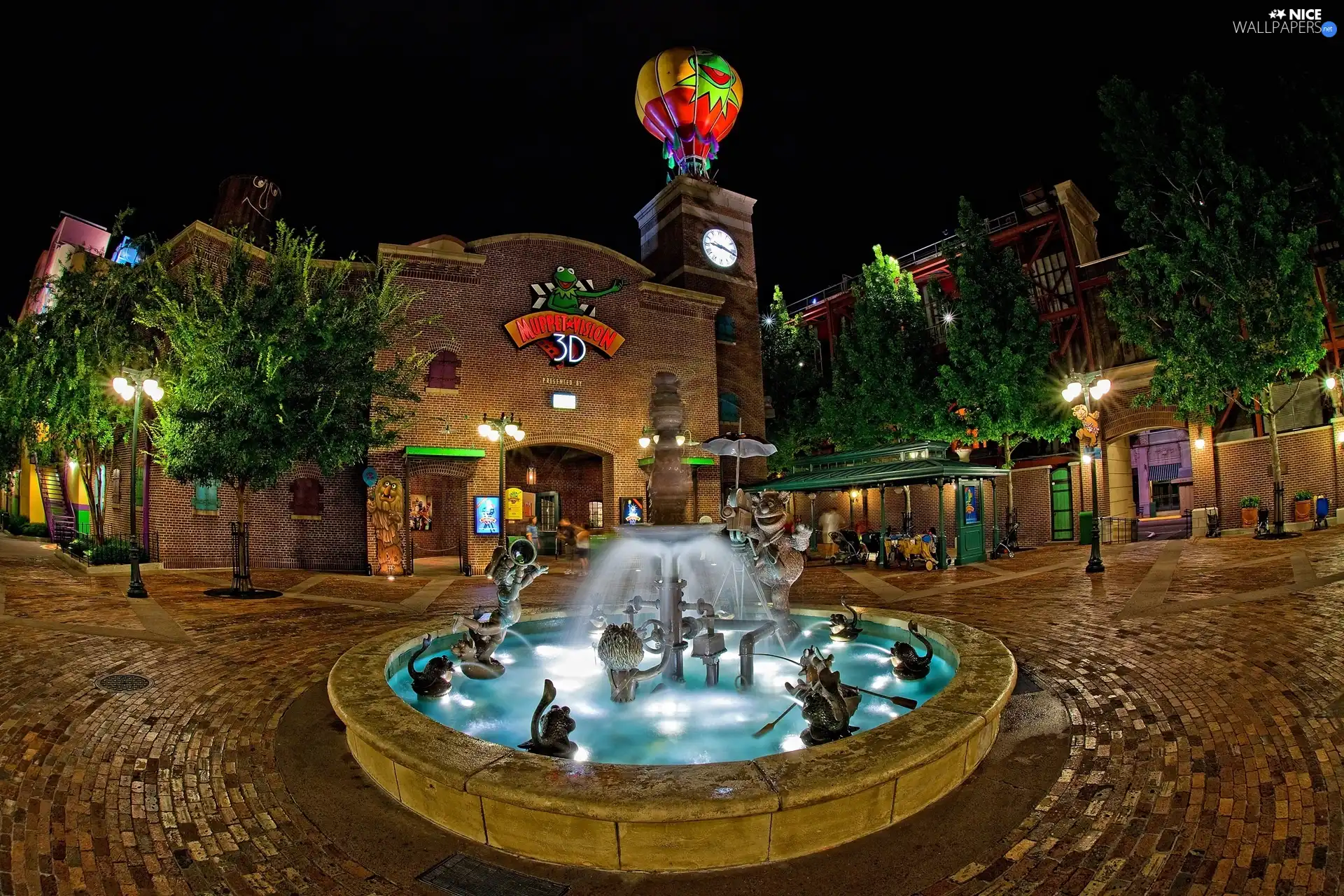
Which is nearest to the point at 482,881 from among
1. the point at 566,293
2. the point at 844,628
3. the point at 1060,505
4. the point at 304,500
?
the point at 844,628

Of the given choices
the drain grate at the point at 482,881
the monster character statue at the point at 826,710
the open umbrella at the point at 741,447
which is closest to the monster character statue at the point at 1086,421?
the open umbrella at the point at 741,447

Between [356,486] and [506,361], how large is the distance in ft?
19.9

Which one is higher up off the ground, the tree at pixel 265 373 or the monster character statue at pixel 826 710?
the tree at pixel 265 373

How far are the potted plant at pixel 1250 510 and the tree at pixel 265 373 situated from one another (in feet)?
84.4

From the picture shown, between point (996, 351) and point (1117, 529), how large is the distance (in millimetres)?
8100

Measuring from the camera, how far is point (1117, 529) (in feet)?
80.3

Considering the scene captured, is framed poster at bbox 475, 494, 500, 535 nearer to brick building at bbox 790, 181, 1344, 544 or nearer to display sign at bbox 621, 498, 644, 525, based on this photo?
display sign at bbox 621, 498, 644, 525

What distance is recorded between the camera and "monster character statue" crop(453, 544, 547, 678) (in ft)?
23.1

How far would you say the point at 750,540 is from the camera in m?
8.27

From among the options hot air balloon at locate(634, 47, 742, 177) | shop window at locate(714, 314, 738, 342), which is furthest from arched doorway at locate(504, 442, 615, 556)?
hot air balloon at locate(634, 47, 742, 177)

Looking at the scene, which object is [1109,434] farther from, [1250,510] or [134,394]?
[134,394]

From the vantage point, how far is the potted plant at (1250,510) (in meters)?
21.2

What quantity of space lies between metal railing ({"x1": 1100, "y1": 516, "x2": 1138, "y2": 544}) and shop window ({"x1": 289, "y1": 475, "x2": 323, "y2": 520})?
2612cm

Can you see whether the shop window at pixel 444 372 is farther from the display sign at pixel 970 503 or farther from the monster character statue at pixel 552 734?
the monster character statue at pixel 552 734
